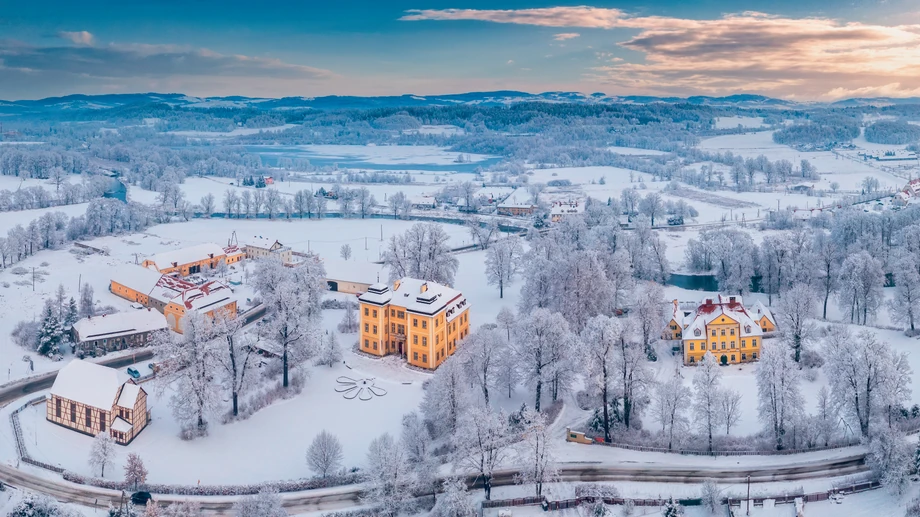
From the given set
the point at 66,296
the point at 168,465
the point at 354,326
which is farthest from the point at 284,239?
the point at 168,465

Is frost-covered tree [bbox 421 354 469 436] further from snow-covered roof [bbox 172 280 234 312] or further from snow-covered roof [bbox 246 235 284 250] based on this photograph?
snow-covered roof [bbox 246 235 284 250]

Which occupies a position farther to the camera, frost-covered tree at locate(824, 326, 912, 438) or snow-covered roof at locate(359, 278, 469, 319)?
snow-covered roof at locate(359, 278, 469, 319)

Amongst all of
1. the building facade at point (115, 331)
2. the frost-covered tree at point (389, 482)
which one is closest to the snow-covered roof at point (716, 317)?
the frost-covered tree at point (389, 482)

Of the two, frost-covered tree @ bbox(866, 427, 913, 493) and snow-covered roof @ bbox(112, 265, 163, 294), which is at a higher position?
snow-covered roof @ bbox(112, 265, 163, 294)

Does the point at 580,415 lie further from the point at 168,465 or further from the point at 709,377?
the point at 168,465

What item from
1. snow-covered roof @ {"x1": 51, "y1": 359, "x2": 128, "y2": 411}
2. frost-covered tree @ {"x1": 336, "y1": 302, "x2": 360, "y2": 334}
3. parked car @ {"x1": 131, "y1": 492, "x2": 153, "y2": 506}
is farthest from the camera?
frost-covered tree @ {"x1": 336, "y1": 302, "x2": 360, "y2": 334}

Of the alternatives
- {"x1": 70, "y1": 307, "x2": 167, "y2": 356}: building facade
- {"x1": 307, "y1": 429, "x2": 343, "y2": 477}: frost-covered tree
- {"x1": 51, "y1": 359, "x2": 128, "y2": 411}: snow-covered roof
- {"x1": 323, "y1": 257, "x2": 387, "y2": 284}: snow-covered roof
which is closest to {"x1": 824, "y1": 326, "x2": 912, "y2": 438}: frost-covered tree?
{"x1": 307, "y1": 429, "x2": 343, "y2": 477}: frost-covered tree

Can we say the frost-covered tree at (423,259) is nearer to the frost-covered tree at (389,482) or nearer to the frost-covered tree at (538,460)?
the frost-covered tree at (538,460)
